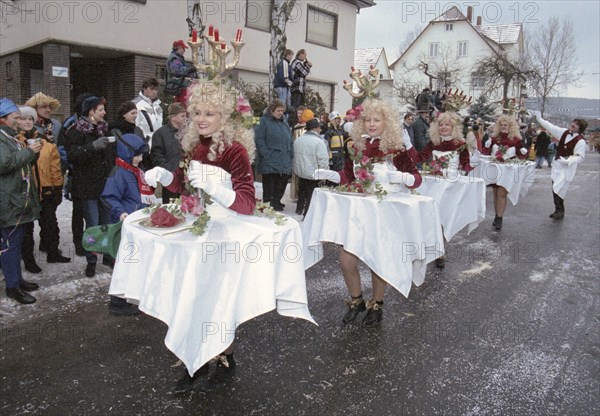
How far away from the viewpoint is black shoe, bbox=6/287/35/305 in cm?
495

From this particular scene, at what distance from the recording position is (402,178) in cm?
484

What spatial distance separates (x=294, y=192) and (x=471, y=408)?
828 centimetres

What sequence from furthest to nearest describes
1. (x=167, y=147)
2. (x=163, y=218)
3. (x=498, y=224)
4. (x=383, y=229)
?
(x=498, y=224) → (x=167, y=147) → (x=383, y=229) → (x=163, y=218)

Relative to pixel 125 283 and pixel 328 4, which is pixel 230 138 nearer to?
pixel 125 283

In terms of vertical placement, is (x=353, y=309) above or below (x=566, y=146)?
below

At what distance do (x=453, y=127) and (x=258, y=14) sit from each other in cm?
1269

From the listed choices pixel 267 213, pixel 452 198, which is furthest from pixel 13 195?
pixel 452 198

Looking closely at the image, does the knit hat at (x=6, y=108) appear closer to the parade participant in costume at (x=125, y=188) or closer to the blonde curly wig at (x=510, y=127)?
the parade participant in costume at (x=125, y=188)

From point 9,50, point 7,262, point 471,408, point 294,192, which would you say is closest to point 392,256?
point 471,408

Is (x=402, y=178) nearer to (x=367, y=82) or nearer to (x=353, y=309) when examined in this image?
(x=367, y=82)

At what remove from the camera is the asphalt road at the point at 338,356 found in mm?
3398

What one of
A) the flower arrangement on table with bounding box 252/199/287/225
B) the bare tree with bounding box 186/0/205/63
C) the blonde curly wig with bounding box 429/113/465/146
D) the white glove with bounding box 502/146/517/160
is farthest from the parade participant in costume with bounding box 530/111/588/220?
the flower arrangement on table with bounding box 252/199/287/225

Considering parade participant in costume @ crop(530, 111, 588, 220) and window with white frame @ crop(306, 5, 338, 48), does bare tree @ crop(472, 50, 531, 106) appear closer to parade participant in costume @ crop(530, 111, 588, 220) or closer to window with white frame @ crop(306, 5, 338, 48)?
window with white frame @ crop(306, 5, 338, 48)

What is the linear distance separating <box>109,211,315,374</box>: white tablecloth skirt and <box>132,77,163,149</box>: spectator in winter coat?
181 inches
